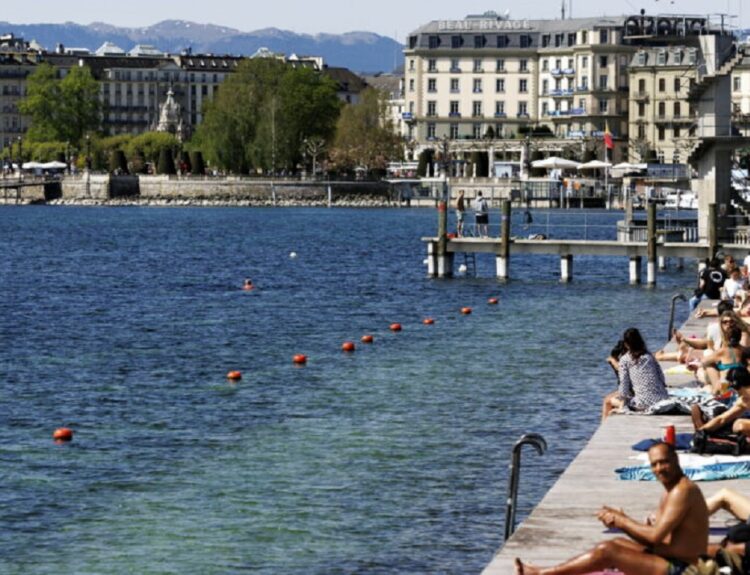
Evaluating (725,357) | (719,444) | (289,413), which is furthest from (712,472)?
(289,413)

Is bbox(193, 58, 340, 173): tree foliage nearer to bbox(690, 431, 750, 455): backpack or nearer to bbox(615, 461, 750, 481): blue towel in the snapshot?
bbox(690, 431, 750, 455): backpack

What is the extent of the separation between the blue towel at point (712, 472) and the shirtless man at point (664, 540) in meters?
4.51

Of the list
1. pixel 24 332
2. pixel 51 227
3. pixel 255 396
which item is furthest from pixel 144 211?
pixel 255 396

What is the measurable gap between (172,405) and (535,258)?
6013cm

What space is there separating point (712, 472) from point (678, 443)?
1597mm

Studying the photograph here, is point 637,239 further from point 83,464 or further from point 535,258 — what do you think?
point 83,464

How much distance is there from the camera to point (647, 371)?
2767cm

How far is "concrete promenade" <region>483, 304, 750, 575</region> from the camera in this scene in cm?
1941

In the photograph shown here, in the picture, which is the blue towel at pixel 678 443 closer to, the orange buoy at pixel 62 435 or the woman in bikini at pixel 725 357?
the woman in bikini at pixel 725 357

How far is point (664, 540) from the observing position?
58.2 feet

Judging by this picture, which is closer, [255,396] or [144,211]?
[255,396]

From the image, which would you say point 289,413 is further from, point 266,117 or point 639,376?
point 266,117

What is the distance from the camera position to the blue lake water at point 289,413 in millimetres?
24109

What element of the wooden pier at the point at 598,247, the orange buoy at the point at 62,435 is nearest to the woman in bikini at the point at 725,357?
the orange buoy at the point at 62,435
